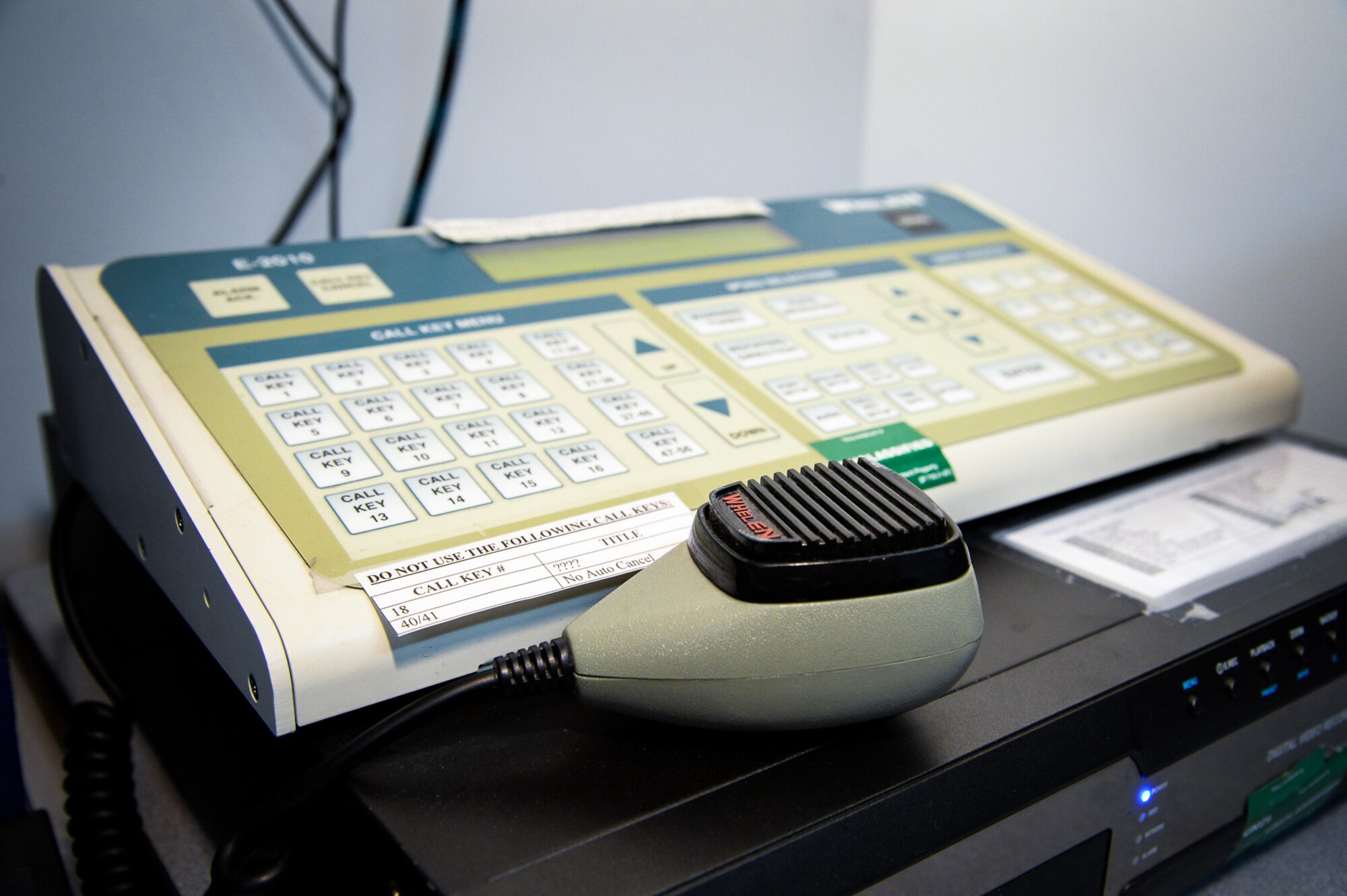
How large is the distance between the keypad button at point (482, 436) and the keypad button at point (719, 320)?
162mm

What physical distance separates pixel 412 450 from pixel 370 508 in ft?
0.16

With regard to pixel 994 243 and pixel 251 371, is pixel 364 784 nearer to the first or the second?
pixel 251 371

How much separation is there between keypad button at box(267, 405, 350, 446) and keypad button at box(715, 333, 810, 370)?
0.23 meters

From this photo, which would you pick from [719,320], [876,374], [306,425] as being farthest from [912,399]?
[306,425]

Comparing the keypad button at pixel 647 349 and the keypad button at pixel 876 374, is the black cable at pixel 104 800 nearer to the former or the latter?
the keypad button at pixel 647 349

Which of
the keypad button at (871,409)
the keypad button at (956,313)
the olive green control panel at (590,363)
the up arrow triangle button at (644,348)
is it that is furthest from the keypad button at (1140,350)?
the up arrow triangle button at (644,348)

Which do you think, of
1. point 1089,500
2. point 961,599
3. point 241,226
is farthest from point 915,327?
point 241,226

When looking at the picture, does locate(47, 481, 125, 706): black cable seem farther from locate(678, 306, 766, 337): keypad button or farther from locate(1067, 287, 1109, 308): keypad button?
locate(1067, 287, 1109, 308): keypad button

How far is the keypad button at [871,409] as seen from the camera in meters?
0.56

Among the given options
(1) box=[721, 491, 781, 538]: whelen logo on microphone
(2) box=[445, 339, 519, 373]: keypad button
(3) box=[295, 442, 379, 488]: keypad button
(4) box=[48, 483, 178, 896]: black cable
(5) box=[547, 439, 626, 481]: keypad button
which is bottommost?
(4) box=[48, 483, 178, 896]: black cable

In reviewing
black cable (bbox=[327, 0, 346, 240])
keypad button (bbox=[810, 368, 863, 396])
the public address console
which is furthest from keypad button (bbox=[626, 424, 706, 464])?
black cable (bbox=[327, 0, 346, 240])

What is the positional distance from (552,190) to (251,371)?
0.58 meters

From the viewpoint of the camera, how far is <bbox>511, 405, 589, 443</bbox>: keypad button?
0.50 m

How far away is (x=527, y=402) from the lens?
0.52 metres
